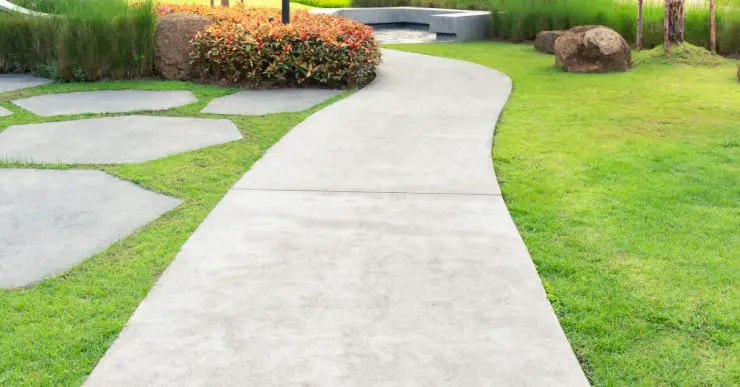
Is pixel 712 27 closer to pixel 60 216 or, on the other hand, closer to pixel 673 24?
pixel 673 24

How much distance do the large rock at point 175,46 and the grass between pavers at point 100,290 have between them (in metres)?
3.90

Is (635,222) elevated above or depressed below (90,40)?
below

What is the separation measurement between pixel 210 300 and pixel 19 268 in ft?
3.14

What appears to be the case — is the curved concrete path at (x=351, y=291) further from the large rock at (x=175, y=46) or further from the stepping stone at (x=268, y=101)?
the large rock at (x=175, y=46)

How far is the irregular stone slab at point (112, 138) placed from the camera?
5078 mm

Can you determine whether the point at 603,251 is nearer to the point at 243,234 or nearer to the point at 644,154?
the point at 243,234

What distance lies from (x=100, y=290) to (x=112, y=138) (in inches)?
113

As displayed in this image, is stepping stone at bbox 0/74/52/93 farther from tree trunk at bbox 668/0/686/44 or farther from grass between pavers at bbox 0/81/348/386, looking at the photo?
tree trunk at bbox 668/0/686/44

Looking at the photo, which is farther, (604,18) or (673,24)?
(604,18)

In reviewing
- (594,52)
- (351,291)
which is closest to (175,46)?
(594,52)

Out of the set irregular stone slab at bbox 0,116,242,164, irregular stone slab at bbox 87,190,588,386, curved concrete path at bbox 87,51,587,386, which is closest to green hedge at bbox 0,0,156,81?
irregular stone slab at bbox 0,116,242,164

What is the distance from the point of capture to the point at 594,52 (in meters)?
10.2

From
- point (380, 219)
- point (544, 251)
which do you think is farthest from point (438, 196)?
point (544, 251)

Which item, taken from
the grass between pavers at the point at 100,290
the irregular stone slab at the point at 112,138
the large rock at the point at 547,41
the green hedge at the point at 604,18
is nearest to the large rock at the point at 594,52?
the large rock at the point at 547,41
